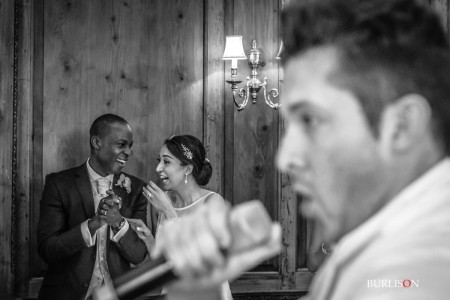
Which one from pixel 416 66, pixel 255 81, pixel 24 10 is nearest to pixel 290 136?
pixel 416 66

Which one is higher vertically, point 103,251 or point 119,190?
point 119,190

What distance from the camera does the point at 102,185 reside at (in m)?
3.69

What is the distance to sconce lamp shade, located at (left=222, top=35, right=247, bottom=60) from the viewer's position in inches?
156

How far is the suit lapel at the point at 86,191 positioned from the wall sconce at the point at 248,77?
110 cm

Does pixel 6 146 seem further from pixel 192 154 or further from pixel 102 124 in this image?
pixel 192 154

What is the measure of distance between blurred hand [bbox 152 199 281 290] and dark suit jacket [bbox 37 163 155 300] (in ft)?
9.61

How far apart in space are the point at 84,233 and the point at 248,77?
5.23ft

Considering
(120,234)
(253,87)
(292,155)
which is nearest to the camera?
(292,155)

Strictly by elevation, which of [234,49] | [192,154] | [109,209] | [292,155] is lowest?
[109,209]

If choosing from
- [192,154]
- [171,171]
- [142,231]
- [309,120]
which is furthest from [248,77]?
[309,120]

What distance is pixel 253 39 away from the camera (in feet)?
14.3

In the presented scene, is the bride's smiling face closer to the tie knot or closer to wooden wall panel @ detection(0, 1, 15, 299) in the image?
the tie knot

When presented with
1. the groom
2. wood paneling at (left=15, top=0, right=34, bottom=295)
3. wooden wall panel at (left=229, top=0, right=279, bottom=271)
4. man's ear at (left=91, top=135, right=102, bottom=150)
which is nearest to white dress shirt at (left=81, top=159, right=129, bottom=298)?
the groom

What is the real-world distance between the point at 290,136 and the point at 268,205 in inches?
149
